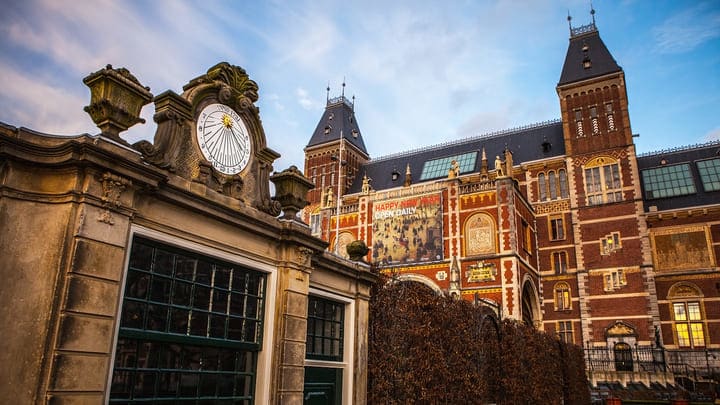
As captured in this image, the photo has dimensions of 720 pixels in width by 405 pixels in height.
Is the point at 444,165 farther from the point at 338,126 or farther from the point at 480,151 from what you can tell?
the point at 338,126

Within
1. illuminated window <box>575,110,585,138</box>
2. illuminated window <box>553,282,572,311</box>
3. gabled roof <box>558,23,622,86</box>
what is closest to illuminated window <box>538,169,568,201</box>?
illuminated window <box>575,110,585,138</box>

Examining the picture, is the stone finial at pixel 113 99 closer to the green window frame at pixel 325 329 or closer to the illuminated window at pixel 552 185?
the green window frame at pixel 325 329

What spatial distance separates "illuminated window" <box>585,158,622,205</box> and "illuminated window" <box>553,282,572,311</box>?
6168 mm

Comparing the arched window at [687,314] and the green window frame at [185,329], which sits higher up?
the arched window at [687,314]

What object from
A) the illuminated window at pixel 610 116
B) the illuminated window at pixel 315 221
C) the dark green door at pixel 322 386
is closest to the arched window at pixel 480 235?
the illuminated window at pixel 610 116

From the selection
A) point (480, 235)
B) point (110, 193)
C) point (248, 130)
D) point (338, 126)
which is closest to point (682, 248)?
point (480, 235)

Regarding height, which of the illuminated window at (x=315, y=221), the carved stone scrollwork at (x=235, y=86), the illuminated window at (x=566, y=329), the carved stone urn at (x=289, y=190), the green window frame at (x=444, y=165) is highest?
the green window frame at (x=444, y=165)

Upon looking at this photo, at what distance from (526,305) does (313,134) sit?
26.3m

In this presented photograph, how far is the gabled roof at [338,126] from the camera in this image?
48.4 m

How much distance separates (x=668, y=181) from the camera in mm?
38156

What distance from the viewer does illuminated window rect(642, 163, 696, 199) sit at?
122 ft

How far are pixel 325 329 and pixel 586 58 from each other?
37289 millimetres

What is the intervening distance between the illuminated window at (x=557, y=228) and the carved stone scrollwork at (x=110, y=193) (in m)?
35.2

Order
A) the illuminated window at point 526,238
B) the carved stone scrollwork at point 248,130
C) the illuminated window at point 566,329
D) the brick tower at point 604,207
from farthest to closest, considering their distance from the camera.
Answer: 1. the illuminated window at point 566,329
2. the brick tower at point 604,207
3. the illuminated window at point 526,238
4. the carved stone scrollwork at point 248,130
